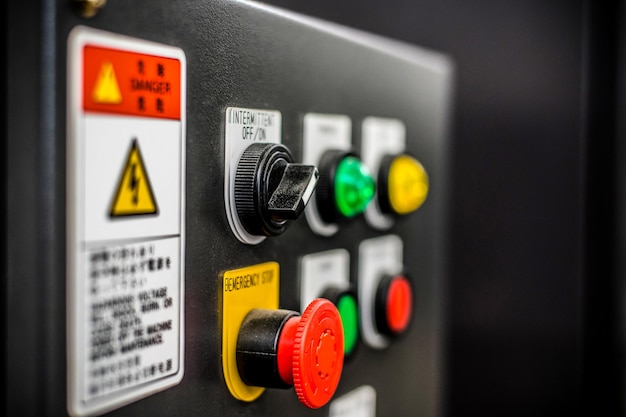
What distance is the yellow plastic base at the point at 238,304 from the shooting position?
0.45 metres

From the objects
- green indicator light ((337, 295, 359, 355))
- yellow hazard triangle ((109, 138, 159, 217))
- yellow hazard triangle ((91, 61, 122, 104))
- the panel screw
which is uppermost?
the panel screw

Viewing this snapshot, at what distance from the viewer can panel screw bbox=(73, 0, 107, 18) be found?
0.34 m

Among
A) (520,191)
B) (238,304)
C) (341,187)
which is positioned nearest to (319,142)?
(341,187)

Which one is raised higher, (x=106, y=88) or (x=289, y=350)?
(x=106, y=88)

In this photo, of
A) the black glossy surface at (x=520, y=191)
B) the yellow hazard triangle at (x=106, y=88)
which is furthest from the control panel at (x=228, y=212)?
the black glossy surface at (x=520, y=191)

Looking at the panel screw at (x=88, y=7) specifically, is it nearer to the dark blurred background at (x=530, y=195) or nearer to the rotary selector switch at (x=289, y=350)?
the rotary selector switch at (x=289, y=350)

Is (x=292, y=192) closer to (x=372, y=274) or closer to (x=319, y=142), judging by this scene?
(x=319, y=142)

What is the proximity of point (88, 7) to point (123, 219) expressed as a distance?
106 mm

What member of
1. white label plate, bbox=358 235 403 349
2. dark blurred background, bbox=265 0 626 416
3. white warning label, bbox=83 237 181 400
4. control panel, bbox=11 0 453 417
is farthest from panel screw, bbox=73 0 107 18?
dark blurred background, bbox=265 0 626 416

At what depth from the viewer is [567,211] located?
0.95m

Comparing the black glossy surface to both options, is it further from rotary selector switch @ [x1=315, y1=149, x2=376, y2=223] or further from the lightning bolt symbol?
the lightning bolt symbol

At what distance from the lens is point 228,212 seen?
1.45 feet

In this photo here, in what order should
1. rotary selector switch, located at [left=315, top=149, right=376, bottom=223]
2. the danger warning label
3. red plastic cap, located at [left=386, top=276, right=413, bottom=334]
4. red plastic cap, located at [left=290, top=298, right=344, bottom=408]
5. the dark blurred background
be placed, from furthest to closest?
the dark blurred background → red plastic cap, located at [left=386, top=276, right=413, bottom=334] → rotary selector switch, located at [left=315, top=149, right=376, bottom=223] → red plastic cap, located at [left=290, top=298, right=344, bottom=408] → the danger warning label

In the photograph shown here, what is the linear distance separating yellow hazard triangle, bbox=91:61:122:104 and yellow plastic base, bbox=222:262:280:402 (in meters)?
0.14
